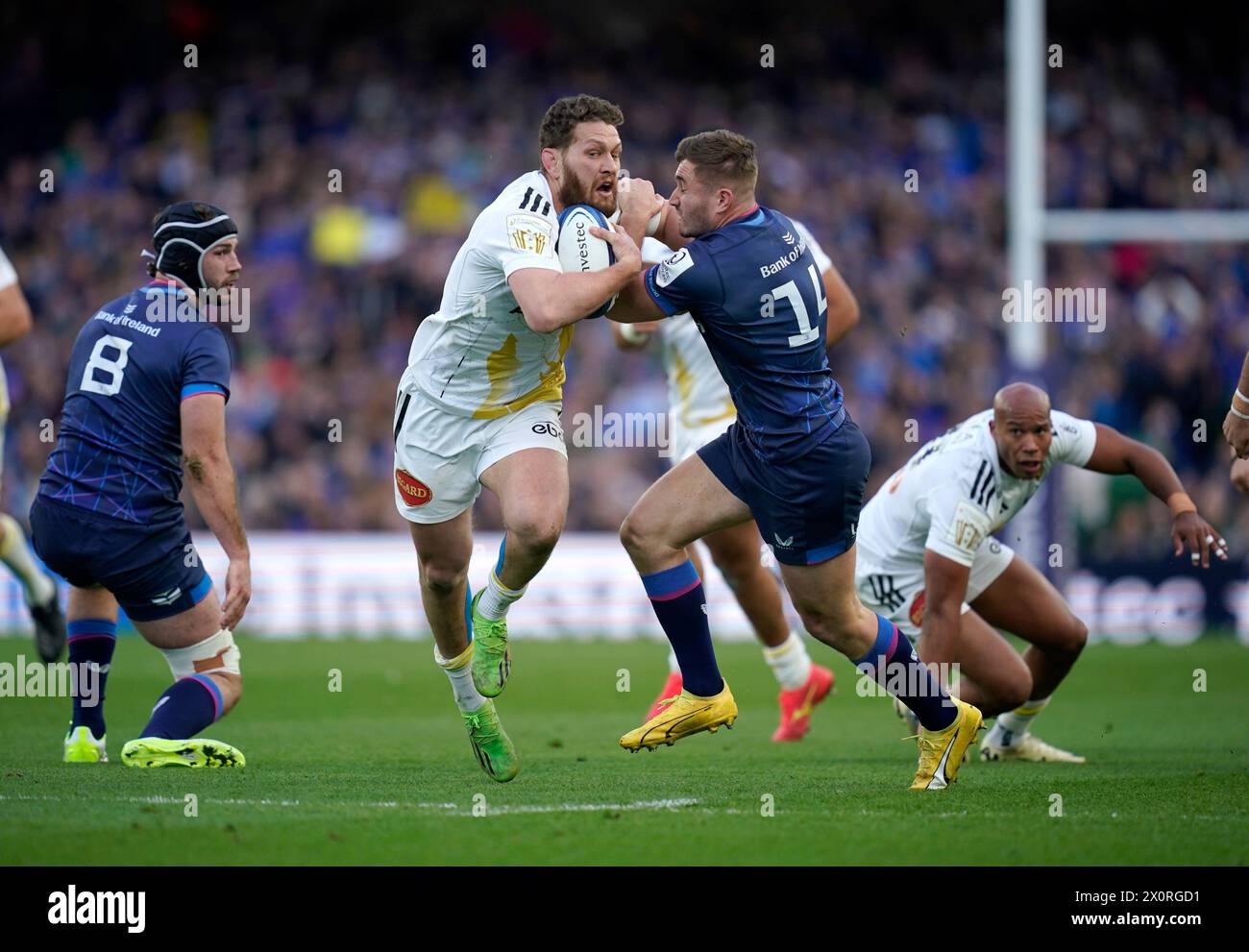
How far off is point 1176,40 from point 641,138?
28.5 ft

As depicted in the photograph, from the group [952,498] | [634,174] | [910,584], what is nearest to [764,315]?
[952,498]

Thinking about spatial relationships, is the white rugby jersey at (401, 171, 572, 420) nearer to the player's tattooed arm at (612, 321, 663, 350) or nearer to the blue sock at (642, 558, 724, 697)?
the blue sock at (642, 558, 724, 697)

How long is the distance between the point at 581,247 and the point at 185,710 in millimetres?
2627

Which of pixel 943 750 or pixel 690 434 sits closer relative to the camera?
pixel 943 750

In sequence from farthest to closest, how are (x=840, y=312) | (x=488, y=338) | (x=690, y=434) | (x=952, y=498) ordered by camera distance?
(x=690, y=434) < (x=840, y=312) < (x=952, y=498) < (x=488, y=338)

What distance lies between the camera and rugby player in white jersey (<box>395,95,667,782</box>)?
6.64m

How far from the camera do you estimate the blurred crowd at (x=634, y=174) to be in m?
19.5

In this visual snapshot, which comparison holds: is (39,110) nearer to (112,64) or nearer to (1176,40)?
(112,64)

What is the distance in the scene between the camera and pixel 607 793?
659 centimetres

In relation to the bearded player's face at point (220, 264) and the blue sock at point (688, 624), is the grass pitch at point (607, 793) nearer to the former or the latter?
the blue sock at point (688, 624)

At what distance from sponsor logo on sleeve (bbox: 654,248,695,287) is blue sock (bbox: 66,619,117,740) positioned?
10.3ft

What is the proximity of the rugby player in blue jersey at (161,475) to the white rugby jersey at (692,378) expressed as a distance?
10.8 feet

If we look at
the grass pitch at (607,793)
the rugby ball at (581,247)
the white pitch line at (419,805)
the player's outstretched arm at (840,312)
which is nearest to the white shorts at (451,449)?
the rugby ball at (581,247)

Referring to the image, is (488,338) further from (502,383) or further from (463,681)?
(463,681)
